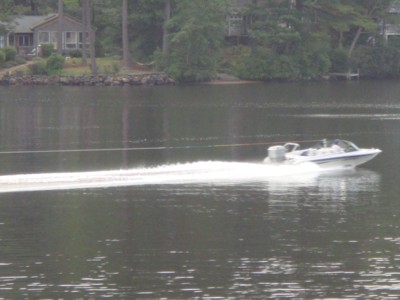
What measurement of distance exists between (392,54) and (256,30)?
17.9m

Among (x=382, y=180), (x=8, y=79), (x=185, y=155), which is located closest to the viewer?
(x=382, y=180)

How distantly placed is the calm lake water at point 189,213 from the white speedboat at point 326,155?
85 cm

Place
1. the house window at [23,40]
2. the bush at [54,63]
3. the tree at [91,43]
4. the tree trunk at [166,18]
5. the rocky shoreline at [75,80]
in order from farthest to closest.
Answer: the house window at [23,40]
the tree trunk at [166,18]
the bush at [54,63]
the tree at [91,43]
the rocky shoreline at [75,80]

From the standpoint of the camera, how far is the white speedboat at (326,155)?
50.2 metres

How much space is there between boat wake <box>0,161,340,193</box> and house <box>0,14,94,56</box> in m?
78.8

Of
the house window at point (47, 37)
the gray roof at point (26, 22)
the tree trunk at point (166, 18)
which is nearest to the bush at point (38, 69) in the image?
the gray roof at point (26, 22)

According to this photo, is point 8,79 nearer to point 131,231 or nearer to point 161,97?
point 161,97

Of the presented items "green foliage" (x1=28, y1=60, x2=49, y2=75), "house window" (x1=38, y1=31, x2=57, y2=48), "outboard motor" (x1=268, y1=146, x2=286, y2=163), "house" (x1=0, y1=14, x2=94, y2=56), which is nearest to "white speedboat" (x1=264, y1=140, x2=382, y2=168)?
"outboard motor" (x1=268, y1=146, x2=286, y2=163)

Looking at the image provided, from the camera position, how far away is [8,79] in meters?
114

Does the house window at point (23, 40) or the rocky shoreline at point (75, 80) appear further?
the house window at point (23, 40)

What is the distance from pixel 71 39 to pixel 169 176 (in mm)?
83027

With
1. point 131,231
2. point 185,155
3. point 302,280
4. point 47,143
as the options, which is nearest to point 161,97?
point 47,143

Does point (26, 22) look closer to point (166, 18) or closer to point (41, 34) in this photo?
point (41, 34)

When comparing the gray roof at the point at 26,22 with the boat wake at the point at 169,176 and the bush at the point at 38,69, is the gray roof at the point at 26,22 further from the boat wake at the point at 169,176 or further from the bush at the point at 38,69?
the boat wake at the point at 169,176
